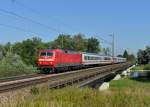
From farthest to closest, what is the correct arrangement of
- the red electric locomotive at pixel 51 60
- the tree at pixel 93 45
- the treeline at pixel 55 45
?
the tree at pixel 93 45 < the treeline at pixel 55 45 < the red electric locomotive at pixel 51 60

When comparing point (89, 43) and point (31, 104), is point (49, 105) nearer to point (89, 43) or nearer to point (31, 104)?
point (31, 104)

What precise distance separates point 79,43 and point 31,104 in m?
129

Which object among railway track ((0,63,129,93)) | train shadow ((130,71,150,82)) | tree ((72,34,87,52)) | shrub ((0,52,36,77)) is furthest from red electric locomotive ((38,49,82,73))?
tree ((72,34,87,52))

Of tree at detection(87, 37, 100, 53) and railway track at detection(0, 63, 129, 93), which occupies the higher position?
tree at detection(87, 37, 100, 53)

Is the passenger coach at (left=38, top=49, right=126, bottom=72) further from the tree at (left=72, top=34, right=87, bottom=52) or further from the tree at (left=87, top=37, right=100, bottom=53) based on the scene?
the tree at (left=87, top=37, right=100, bottom=53)

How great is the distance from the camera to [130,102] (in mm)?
13586

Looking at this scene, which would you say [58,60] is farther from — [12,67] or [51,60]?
[12,67]

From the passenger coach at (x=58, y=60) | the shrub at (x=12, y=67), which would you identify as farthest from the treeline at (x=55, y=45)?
the shrub at (x=12, y=67)

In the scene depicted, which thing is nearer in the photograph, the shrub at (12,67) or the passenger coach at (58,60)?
the shrub at (12,67)

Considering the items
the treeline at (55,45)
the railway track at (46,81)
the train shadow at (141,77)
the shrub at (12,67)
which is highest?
the treeline at (55,45)

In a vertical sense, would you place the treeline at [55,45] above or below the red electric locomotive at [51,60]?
above

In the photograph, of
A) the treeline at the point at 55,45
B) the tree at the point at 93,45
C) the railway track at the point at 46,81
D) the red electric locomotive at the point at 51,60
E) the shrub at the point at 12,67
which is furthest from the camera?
the tree at the point at 93,45

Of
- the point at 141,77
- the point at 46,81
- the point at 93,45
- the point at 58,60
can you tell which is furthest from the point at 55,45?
the point at 46,81

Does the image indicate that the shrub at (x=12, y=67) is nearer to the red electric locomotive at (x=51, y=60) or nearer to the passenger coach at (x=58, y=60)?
the red electric locomotive at (x=51, y=60)
